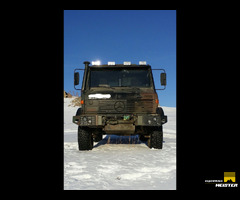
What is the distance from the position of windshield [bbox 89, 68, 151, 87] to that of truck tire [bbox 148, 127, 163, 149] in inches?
54.2

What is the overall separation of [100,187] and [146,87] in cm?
352

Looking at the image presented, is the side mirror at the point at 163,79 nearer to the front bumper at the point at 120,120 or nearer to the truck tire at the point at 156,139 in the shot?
the front bumper at the point at 120,120

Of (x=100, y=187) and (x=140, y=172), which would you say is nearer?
(x=100, y=187)

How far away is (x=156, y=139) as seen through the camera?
5938 mm

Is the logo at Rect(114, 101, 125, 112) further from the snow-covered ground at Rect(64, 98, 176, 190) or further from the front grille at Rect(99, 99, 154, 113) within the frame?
the snow-covered ground at Rect(64, 98, 176, 190)

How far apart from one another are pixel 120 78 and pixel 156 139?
2.03 meters

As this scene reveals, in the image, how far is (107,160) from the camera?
4734 millimetres

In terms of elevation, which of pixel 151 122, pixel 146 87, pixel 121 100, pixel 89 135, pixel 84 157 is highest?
pixel 146 87

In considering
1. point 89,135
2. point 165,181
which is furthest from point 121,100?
point 165,181

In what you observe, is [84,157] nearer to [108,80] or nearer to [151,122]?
[151,122]

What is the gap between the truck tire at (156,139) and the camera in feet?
19.3

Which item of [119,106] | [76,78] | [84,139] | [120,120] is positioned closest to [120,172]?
[120,120]

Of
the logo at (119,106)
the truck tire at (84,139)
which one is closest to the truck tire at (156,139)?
the logo at (119,106)
